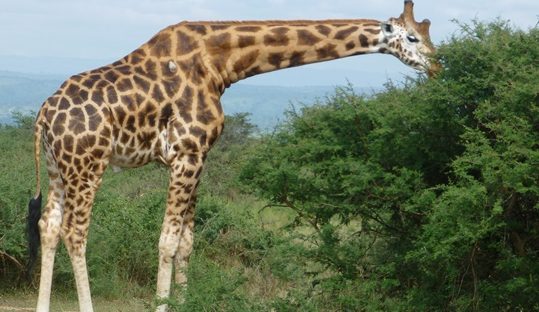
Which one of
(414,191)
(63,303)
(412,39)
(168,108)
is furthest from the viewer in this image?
(63,303)

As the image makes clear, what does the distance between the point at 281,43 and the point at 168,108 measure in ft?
3.53

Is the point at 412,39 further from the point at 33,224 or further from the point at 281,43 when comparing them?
the point at 33,224

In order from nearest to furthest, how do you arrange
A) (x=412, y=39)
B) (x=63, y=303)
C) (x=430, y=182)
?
(x=430, y=182) < (x=412, y=39) < (x=63, y=303)

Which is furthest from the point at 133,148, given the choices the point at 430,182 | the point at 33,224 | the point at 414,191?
the point at 430,182

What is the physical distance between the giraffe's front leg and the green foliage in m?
0.79

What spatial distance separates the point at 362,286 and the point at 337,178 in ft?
2.83

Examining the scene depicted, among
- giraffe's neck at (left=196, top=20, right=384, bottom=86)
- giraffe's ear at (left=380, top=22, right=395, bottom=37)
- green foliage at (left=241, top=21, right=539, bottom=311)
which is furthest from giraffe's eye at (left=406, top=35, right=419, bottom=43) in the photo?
green foliage at (left=241, top=21, right=539, bottom=311)

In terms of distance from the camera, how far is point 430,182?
855 cm

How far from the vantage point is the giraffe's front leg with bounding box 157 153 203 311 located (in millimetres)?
8594

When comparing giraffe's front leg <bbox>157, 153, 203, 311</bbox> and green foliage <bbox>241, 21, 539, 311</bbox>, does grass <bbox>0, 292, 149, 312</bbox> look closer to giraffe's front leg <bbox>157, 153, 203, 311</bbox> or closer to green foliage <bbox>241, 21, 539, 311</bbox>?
giraffe's front leg <bbox>157, 153, 203, 311</bbox>

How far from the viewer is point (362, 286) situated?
8.60m

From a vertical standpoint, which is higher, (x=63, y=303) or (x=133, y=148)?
(x=133, y=148)

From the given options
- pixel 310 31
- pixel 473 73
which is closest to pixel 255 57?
pixel 310 31

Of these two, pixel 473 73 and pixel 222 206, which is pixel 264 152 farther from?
pixel 222 206
